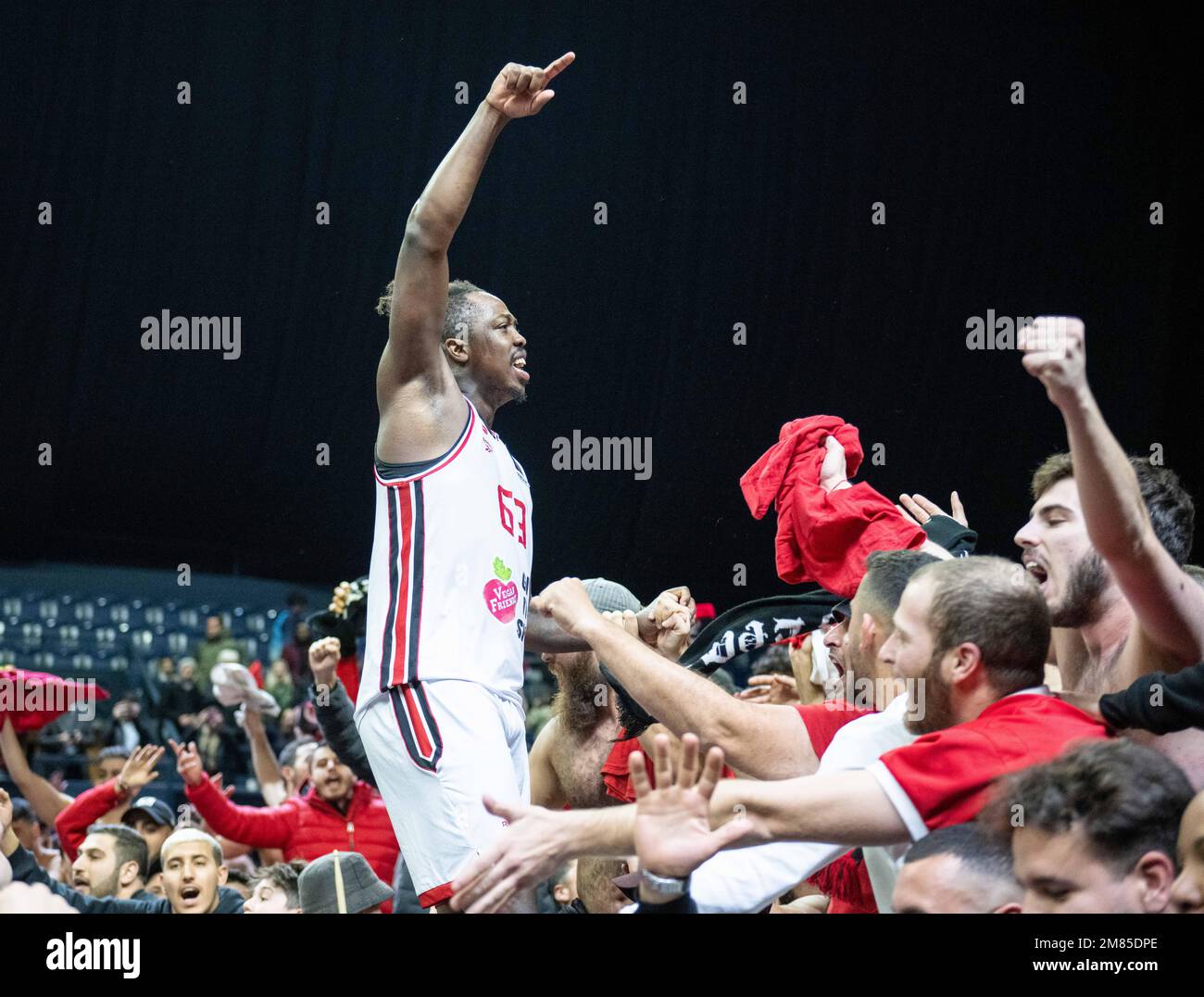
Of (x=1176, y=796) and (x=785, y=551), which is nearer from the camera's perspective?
(x=1176, y=796)

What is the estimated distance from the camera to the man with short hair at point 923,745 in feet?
6.30

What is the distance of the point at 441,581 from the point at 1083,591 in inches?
55.5

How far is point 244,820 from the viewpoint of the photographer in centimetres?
512

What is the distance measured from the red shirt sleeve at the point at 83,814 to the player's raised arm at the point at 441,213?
8.38ft

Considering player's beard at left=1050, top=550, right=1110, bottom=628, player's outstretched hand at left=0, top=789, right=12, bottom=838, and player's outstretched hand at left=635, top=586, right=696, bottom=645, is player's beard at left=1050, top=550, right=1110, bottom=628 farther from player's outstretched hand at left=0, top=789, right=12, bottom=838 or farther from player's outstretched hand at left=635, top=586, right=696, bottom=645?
player's outstretched hand at left=0, top=789, right=12, bottom=838

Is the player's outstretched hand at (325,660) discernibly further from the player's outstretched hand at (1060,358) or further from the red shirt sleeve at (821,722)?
the player's outstretched hand at (1060,358)

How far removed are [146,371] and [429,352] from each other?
7.25 metres

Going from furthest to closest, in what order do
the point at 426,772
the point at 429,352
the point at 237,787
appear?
1. the point at 237,787
2. the point at 429,352
3. the point at 426,772

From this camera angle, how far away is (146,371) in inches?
391

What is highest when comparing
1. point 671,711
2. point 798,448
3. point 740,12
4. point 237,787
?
point 740,12

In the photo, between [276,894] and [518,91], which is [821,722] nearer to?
[518,91]

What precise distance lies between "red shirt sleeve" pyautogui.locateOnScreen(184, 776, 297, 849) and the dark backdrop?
3622 millimetres
